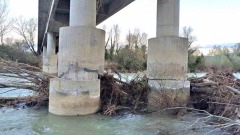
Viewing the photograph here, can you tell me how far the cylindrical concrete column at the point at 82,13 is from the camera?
8.19 m

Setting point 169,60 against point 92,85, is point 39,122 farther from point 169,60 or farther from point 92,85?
point 169,60

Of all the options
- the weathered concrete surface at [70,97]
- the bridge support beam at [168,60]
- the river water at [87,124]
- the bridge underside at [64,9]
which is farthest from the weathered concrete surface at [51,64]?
the weathered concrete surface at [70,97]

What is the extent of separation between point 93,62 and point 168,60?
8.64ft

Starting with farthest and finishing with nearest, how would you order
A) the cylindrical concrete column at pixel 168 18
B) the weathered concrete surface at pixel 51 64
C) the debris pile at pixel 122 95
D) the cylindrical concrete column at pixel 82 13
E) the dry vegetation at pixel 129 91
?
the weathered concrete surface at pixel 51 64, the cylindrical concrete column at pixel 168 18, the debris pile at pixel 122 95, the cylindrical concrete column at pixel 82 13, the dry vegetation at pixel 129 91

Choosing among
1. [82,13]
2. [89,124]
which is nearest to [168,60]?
[82,13]

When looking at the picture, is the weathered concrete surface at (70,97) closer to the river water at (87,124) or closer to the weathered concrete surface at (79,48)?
the river water at (87,124)

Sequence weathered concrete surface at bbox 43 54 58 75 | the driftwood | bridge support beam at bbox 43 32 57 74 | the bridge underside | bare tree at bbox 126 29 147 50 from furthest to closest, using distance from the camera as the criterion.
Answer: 1. bare tree at bbox 126 29 147 50
2. weathered concrete surface at bbox 43 54 58 75
3. bridge support beam at bbox 43 32 57 74
4. the bridge underside
5. the driftwood

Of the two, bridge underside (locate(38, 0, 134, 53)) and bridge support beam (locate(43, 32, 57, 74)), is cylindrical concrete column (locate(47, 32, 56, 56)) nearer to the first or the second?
bridge support beam (locate(43, 32, 57, 74))

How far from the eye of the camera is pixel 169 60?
894 cm

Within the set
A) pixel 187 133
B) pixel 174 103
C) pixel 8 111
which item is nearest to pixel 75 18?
pixel 8 111

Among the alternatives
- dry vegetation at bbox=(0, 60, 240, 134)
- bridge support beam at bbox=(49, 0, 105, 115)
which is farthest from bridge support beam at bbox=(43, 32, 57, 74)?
A: bridge support beam at bbox=(49, 0, 105, 115)

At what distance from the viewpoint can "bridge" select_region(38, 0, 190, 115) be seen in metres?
7.64

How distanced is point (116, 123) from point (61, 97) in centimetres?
184

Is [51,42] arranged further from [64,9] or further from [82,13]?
[82,13]
